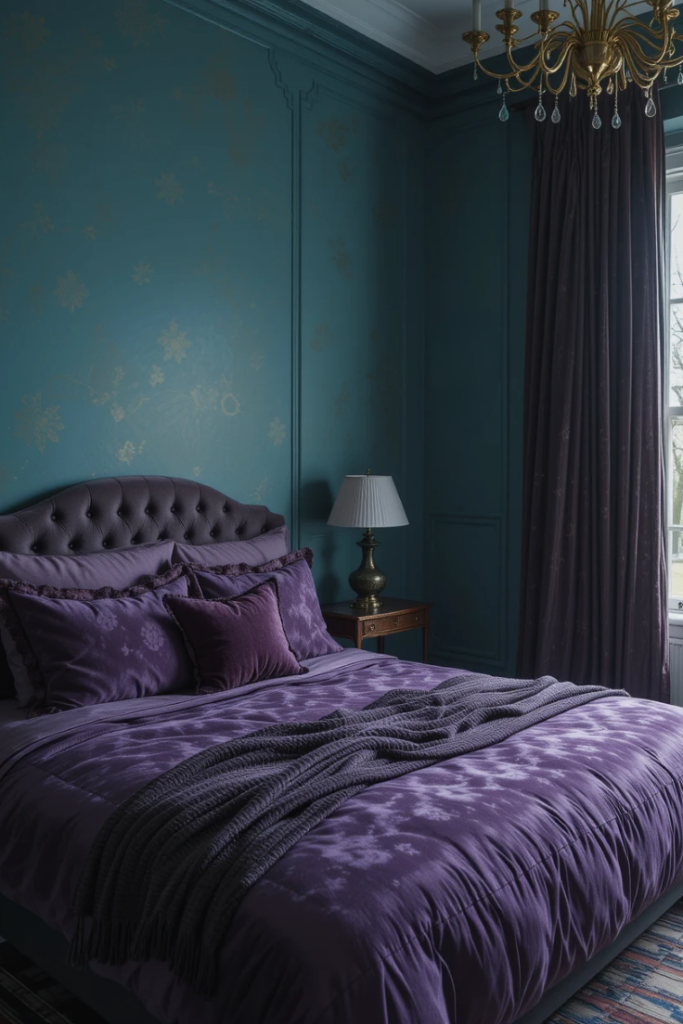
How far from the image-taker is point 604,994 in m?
2.27

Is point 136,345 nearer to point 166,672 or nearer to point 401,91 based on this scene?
point 166,672

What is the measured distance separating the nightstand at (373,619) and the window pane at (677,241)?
78.6 inches

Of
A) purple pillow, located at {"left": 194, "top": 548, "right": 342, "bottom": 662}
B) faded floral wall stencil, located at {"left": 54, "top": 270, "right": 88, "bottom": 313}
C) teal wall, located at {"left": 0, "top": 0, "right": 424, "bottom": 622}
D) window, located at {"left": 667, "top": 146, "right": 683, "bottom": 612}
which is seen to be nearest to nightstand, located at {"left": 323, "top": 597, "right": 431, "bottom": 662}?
teal wall, located at {"left": 0, "top": 0, "right": 424, "bottom": 622}

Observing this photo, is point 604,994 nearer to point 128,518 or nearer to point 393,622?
point 393,622

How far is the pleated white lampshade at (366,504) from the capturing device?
160 inches

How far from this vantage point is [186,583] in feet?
10.2

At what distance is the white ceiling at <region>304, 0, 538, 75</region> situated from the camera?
13.6ft

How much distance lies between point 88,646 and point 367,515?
1733 millimetres

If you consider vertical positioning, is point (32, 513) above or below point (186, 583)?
above

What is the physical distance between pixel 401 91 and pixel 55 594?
11.2 feet

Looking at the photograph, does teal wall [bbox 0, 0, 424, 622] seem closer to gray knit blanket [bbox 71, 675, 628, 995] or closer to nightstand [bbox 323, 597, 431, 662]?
nightstand [bbox 323, 597, 431, 662]

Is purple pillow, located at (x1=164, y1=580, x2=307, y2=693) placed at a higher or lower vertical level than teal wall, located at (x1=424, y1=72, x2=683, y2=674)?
lower

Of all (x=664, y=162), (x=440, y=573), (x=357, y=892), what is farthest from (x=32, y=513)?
(x=664, y=162)

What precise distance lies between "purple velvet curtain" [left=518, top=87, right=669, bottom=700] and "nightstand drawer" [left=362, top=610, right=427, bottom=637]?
55 centimetres
